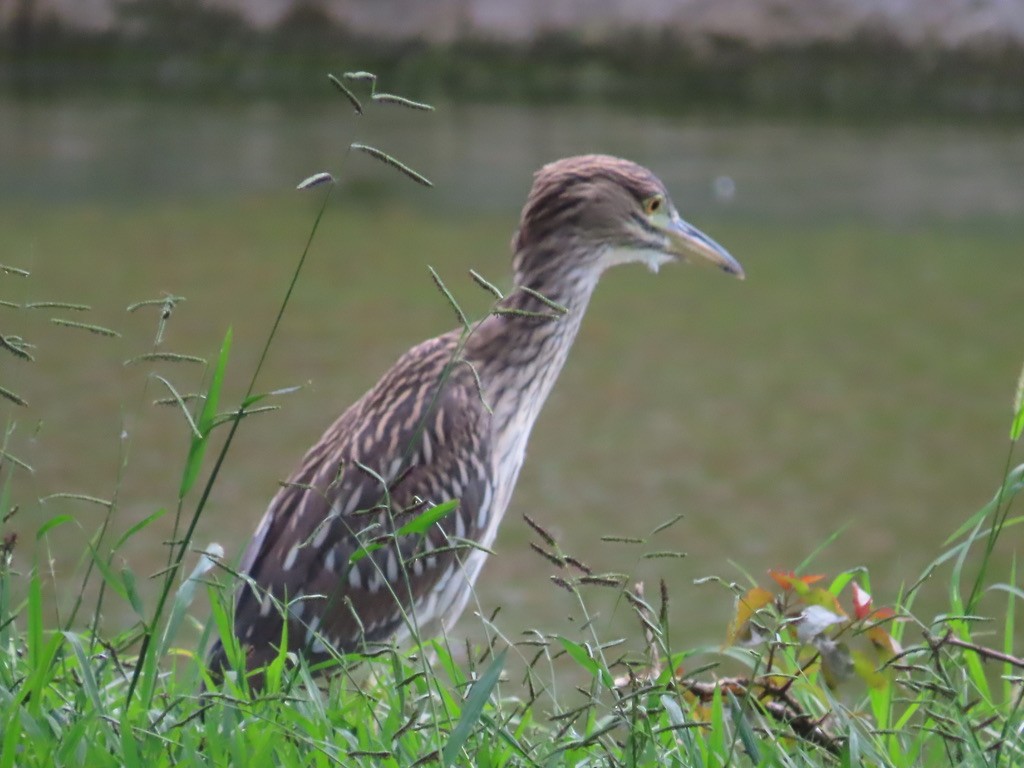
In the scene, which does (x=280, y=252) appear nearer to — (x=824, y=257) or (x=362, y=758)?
(x=824, y=257)

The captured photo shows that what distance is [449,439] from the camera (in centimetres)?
378

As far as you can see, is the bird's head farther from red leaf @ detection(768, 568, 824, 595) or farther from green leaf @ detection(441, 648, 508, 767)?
green leaf @ detection(441, 648, 508, 767)

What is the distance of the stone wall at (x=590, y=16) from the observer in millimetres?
16750

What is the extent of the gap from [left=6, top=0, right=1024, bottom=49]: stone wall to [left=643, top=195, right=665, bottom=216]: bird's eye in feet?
43.3


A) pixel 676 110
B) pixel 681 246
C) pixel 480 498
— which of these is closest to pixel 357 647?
pixel 480 498

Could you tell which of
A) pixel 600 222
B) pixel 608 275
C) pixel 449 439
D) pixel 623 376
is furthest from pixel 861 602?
pixel 608 275

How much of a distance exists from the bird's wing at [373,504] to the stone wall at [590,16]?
44.4ft

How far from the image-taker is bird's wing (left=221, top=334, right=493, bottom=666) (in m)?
3.46

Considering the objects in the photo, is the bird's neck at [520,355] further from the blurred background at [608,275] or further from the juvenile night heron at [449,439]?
the blurred background at [608,275]

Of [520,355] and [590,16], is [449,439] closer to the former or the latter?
[520,355]

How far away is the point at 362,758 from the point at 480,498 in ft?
5.37

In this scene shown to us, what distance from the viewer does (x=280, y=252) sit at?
11.3m

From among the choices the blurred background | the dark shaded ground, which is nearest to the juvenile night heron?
the blurred background

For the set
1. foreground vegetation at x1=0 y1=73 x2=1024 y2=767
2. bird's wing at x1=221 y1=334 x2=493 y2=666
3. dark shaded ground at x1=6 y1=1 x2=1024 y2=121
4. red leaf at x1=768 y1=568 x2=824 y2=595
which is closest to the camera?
foreground vegetation at x1=0 y1=73 x2=1024 y2=767
